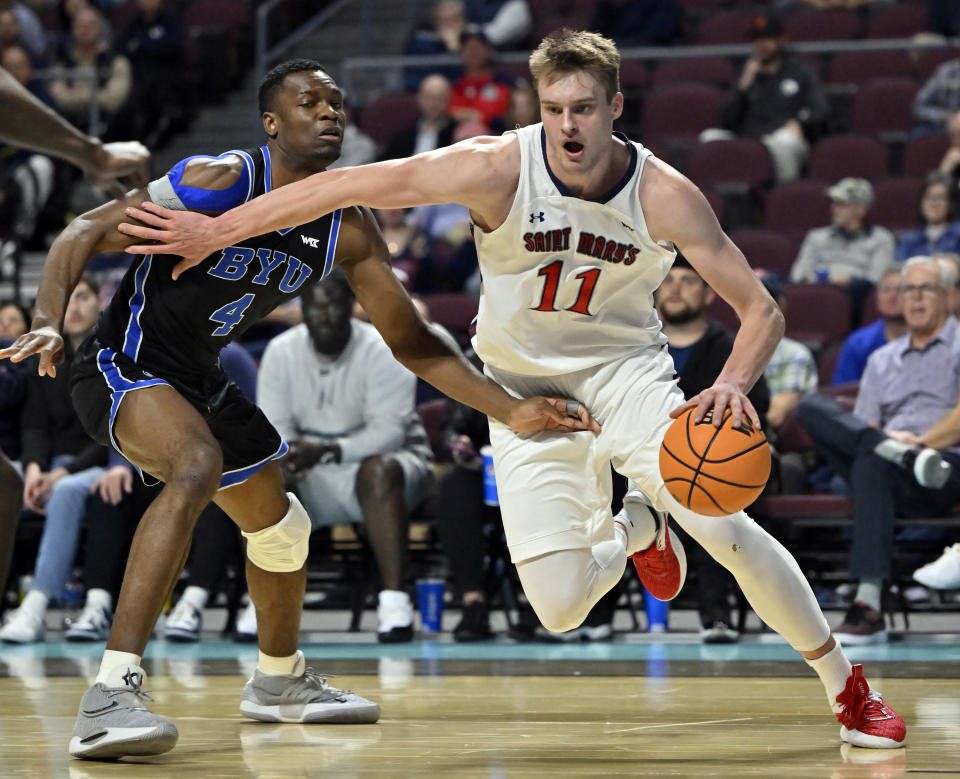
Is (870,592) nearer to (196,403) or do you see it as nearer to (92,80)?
(196,403)

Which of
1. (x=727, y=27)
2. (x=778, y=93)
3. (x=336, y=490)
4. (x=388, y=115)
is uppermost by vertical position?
(x=727, y=27)

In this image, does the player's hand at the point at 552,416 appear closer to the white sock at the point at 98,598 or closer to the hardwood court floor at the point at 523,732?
the hardwood court floor at the point at 523,732

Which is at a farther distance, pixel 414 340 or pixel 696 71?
pixel 696 71

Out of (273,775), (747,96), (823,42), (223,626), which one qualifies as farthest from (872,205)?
(273,775)

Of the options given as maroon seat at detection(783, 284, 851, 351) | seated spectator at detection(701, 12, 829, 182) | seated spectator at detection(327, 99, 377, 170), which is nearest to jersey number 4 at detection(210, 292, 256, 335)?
maroon seat at detection(783, 284, 851, 351)

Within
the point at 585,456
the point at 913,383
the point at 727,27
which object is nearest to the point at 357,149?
the point at 727,27

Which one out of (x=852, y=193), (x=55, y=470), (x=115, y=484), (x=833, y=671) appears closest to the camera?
(x=833, y=671)

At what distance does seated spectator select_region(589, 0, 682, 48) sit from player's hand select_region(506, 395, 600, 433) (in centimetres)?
768

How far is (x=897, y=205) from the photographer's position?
897 centimetres

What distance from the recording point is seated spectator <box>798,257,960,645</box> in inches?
236

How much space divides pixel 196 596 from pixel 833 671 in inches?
141

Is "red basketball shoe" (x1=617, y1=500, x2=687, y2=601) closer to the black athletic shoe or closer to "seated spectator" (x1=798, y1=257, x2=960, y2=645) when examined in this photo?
"seated spectator" (x1=798, y1=257, x2=960, y2=645)

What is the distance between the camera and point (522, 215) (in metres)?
3.73

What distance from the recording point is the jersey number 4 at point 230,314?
13.0ft
